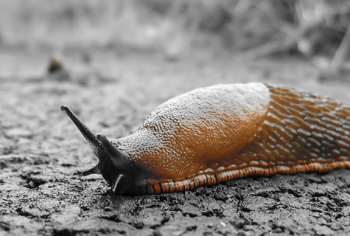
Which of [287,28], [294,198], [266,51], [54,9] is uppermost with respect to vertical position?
[54,9]

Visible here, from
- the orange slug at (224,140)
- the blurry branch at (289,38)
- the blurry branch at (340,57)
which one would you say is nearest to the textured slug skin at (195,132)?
the orange slug at (224,140)

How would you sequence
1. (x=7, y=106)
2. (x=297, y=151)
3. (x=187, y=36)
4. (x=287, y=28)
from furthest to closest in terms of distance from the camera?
(x=187, y=36)
(x=287, y=28)
(x=7, y=106)
(x=297, y=151)

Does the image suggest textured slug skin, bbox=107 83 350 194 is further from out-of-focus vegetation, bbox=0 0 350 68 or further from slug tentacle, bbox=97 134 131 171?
out-of-focus vegetation, bbox=0 0 350 68

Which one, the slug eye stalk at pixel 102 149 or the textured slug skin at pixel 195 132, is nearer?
the slug eye stalk at pixel 102 149

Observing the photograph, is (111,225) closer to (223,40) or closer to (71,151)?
(71,151)

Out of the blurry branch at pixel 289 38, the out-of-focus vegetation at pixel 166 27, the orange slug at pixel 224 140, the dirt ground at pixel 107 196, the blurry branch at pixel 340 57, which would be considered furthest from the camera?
the out-of-focus vegetation at pixel 166 27

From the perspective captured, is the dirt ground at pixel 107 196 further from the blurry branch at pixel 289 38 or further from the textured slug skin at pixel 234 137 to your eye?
the blurry branch at pixel 289 38

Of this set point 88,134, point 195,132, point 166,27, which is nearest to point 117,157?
point 88,134

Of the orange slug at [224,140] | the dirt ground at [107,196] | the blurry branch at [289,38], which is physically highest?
the blurry branch at [289,38]

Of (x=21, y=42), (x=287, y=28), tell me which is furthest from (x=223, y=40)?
(x=21, y=42)
